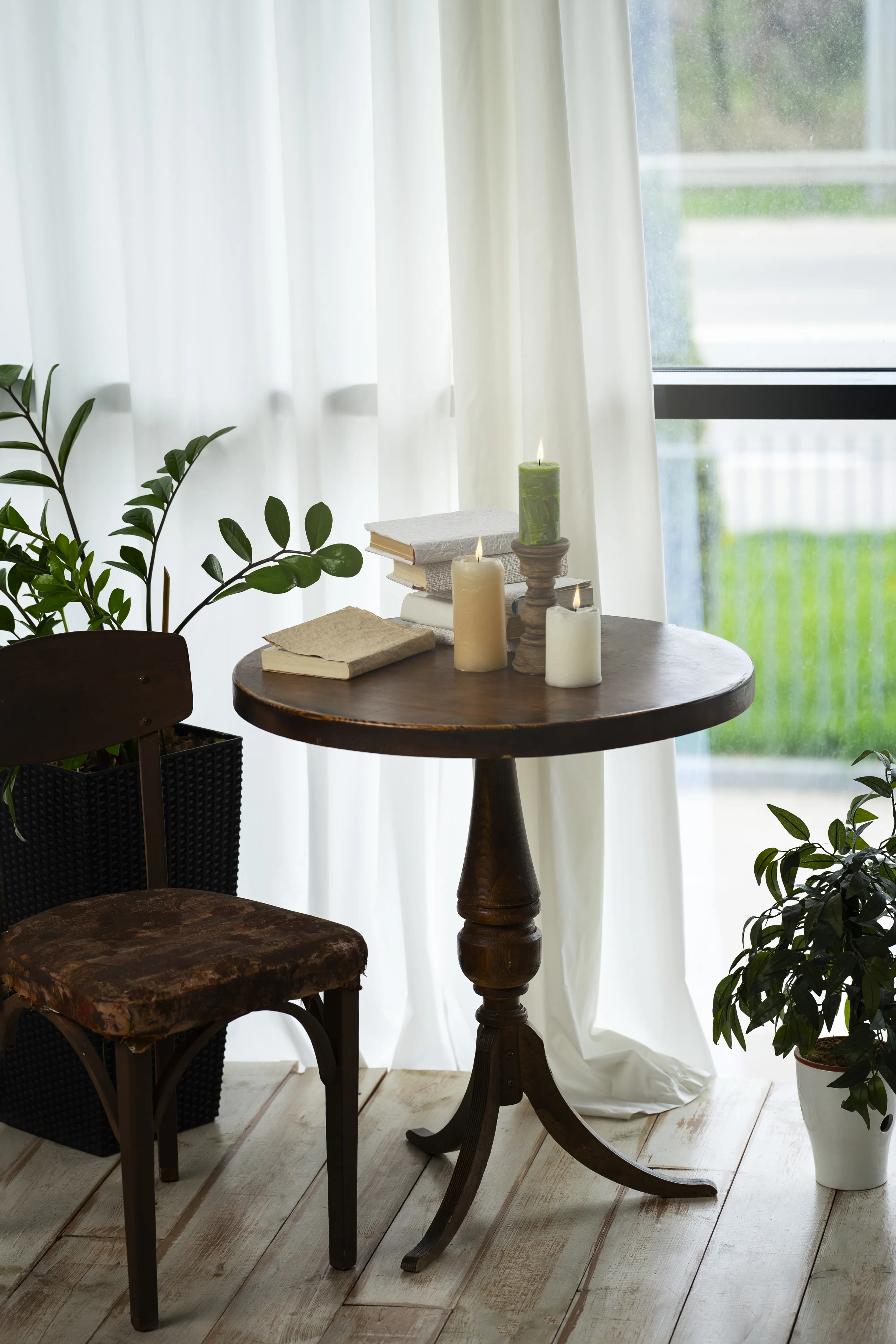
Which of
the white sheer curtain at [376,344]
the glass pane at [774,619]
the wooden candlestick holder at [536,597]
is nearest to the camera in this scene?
the wooden candlestick holder at [536,597]

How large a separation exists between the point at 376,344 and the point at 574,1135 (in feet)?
4.17

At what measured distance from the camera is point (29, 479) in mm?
2213

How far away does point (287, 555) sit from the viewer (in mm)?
2410

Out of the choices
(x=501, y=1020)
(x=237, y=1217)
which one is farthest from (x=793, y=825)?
(x=237, y=1217)

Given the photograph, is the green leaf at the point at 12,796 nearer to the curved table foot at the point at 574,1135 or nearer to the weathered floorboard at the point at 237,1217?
the weathered floorboard at the point at 237,1217

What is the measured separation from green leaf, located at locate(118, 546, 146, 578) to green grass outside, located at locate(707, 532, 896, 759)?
976 mm

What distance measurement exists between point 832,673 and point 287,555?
0.96 metres

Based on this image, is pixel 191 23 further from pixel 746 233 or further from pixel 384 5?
pixel 746 233

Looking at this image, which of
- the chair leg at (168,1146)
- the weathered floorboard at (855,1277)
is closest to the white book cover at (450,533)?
the chair leg at (168,1146)

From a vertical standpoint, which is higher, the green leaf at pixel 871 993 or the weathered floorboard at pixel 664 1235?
the green leaf at pixel 871 993

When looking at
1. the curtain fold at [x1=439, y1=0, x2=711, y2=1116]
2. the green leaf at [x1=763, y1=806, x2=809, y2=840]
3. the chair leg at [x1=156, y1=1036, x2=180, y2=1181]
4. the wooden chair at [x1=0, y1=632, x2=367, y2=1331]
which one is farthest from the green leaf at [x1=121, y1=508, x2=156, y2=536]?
the green leaf at [x1=763, y1=806, x2=809, y2=840]

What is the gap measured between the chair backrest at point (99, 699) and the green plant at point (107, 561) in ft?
0.19

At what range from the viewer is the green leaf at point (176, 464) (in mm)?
2227

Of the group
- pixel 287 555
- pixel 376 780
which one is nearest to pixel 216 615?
pixel 287 555
